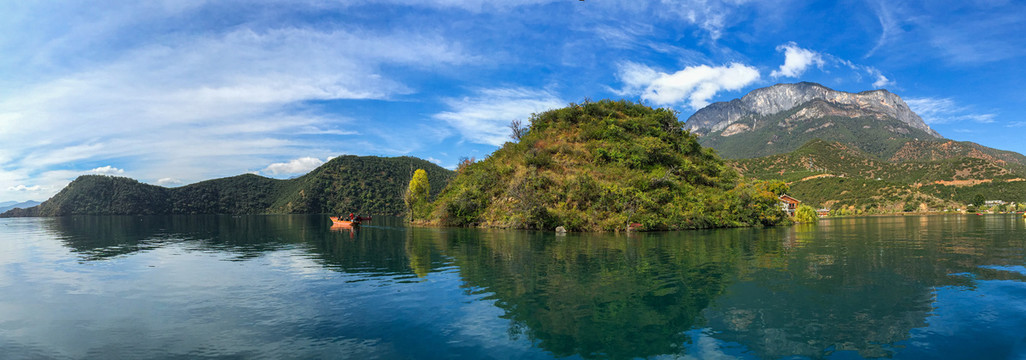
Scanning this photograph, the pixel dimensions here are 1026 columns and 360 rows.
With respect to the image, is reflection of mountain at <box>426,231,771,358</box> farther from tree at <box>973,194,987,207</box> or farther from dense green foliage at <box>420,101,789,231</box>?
tree at <box>973,194,987,207</box>

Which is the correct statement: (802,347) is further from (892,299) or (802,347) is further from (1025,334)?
(892,299)

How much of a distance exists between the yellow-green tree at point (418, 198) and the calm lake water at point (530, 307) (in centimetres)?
5412

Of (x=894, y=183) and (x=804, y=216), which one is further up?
(x=894, y=183)

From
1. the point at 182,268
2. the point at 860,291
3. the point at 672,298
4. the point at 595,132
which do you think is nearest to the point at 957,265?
the point at 860,291

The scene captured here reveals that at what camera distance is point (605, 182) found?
61562 millimetres

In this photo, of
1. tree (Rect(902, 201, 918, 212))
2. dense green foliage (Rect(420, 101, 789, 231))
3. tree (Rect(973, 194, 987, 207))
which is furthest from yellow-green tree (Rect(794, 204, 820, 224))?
tree (Rect(973, 194, 987, 207))

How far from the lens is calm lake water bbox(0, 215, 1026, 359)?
37.2 feet

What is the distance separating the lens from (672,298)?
1631 centimetres

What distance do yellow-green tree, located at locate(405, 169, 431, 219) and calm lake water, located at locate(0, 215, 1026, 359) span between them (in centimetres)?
5412

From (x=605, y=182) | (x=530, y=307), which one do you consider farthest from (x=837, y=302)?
(x=605, y=182)

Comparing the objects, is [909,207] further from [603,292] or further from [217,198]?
[217,198]

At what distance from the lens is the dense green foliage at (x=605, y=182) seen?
58.5m

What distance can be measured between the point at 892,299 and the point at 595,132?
6276 cm

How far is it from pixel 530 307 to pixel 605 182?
4793 cm
